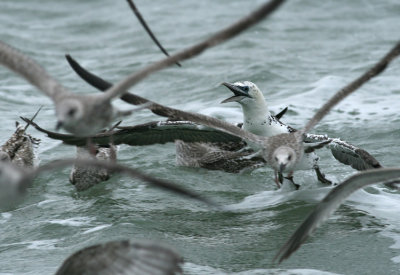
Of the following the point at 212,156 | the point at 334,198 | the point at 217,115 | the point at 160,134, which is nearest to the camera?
the point at 334,198

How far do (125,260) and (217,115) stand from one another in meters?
7.01

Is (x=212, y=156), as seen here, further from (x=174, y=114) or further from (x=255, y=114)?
(x=174, y=114)

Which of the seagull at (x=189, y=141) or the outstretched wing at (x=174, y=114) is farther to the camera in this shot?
the seagull at (x=189, y=141)

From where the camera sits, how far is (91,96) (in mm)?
6383

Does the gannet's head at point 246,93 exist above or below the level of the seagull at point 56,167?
above

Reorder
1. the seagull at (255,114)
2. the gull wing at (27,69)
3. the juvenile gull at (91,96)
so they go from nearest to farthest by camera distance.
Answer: the juvenile gull at (91,96) < the gull wing at (27,69) < the seagull at (255,114)

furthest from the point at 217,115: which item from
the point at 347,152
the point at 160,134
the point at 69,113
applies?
the point at 69,113

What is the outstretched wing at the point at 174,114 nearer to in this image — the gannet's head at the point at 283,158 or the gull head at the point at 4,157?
the gannet's head at the point at 283,158

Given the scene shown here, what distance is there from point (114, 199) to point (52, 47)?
899 cm

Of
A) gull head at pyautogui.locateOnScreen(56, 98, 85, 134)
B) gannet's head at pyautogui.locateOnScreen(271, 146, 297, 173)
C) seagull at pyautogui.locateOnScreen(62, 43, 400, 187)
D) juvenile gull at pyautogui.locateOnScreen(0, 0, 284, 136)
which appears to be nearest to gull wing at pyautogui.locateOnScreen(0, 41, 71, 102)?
juvenile gull at pyautogui.locateOnScreen(0, 0, 284, 136)

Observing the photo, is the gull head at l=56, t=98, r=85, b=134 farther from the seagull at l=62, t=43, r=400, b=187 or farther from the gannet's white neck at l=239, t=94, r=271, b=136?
the gannet's white neck at l=239, t=94, r=271, b=136

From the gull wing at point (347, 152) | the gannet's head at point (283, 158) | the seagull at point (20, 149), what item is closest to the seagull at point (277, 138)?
the gannet's head at point (283, 158)

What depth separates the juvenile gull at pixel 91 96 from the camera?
5.53 meters

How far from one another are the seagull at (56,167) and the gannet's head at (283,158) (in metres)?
2.13
